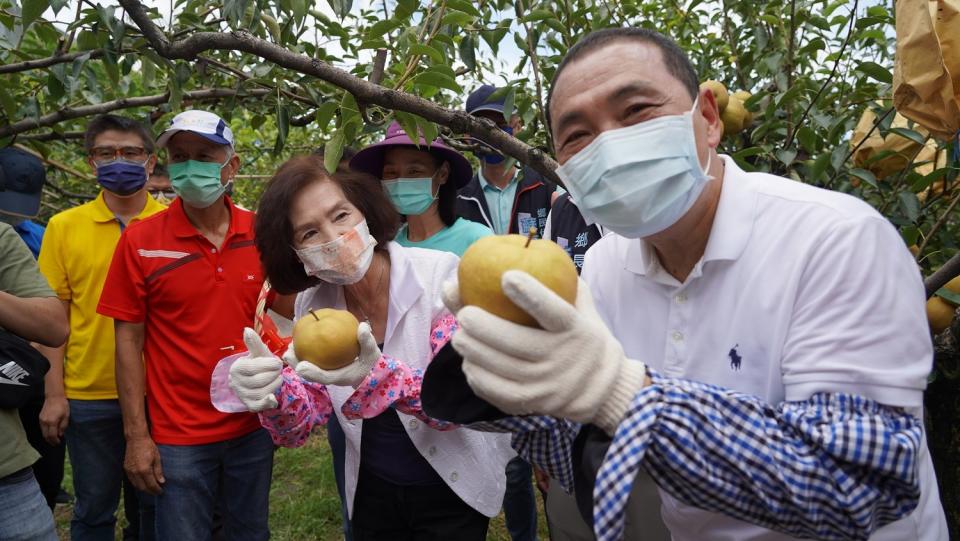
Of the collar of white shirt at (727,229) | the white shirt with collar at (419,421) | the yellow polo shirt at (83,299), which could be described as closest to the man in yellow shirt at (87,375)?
the yellow polo shirt at (83,299)

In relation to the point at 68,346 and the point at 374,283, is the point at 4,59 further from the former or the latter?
the point at 374,283

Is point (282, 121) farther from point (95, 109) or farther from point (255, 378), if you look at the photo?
point (95, 109)

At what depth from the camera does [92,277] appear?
115 inches

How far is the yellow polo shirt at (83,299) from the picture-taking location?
2893mm

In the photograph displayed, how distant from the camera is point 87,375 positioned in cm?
289

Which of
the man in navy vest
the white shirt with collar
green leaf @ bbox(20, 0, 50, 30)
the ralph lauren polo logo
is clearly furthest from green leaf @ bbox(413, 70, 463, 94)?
the man in navy vest

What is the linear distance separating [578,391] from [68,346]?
2.92 metres

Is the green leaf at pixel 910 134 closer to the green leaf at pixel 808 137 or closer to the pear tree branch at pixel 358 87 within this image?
the green leaf at pixel 808 137

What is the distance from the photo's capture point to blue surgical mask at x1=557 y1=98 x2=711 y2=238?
1185 millimetres

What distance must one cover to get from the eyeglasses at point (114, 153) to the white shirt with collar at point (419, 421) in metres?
1.68

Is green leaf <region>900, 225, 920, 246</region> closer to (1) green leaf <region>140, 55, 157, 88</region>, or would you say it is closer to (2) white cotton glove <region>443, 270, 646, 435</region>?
(2) white cotton glove <region>443, 270, 646, 435</region>

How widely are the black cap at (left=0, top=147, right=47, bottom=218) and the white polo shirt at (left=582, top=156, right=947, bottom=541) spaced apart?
2493 millimetres

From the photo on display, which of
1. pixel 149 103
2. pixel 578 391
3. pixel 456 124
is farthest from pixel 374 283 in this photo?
pixel 149 103

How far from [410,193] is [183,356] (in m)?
1.09
